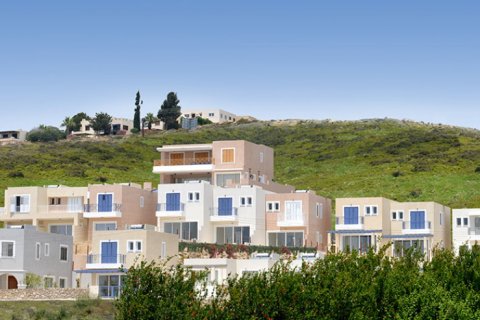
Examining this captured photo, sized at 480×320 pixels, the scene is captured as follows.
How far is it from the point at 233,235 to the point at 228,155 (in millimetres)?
10620

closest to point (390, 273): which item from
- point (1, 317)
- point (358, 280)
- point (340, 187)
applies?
point (358, 280)

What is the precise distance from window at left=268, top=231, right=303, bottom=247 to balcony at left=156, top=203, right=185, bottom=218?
855 centimetres

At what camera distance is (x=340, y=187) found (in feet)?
536

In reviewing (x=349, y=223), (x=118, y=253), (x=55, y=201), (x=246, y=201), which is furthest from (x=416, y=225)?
(x=55, y=201)

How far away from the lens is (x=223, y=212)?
114500 mm

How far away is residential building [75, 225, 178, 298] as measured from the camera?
99.3m

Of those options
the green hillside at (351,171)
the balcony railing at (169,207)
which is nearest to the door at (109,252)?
the balcony railing at (169,207)

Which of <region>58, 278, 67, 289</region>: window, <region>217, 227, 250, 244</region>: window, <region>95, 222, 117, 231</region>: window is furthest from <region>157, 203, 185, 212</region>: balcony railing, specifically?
<region>58, 278, 67, 289</region>: window

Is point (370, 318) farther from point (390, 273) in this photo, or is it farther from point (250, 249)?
point (250, 249)

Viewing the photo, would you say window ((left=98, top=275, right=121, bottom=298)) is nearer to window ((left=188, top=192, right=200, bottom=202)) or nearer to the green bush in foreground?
window ((left=188, top=192, right=200, bottom=202))

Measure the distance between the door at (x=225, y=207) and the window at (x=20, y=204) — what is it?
17867mm

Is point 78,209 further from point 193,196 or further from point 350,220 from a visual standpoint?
point 350,220

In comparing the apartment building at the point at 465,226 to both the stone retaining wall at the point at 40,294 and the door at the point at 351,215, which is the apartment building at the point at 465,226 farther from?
the stone retaining wall at the point at 40,294

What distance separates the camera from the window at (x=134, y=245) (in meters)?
99.7
